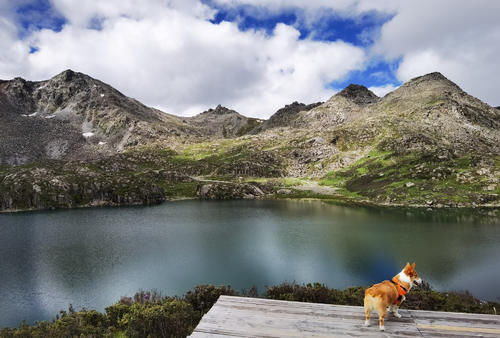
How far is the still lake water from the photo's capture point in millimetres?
33594

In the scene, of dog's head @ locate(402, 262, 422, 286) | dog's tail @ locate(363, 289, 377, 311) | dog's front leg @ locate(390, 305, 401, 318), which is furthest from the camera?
dog's head @ locate(402, 262, 422, 286)

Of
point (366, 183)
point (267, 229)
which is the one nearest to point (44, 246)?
point (267, 229)

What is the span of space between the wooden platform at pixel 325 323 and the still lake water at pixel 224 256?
79.2ft

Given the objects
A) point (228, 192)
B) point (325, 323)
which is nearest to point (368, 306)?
point (325, 323)

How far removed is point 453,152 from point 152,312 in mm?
164183

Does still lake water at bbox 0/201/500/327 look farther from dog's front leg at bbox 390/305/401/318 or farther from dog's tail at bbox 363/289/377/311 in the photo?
dog's tail at bbox 363/289/377/311

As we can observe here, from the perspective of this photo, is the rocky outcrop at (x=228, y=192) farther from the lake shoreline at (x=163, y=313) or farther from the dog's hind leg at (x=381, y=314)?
the dog's hind leg at (x=381, y=314)

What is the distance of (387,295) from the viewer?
28.7 ft

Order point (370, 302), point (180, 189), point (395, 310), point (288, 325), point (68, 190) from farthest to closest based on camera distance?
point (180, 189), point (68, 190), point (395, 310), point (288, 325), point (370, 302)

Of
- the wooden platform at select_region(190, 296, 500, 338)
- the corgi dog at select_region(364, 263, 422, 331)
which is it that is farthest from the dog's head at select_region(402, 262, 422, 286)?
the wooden platform at select_region(190, 296, 500, 338)

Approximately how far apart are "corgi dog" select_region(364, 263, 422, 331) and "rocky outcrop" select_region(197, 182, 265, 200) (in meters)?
135

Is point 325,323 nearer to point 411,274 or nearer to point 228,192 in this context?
point 411,274

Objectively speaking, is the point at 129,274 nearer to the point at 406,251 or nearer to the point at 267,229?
the point at 267,229

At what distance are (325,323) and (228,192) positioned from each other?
458 feet
